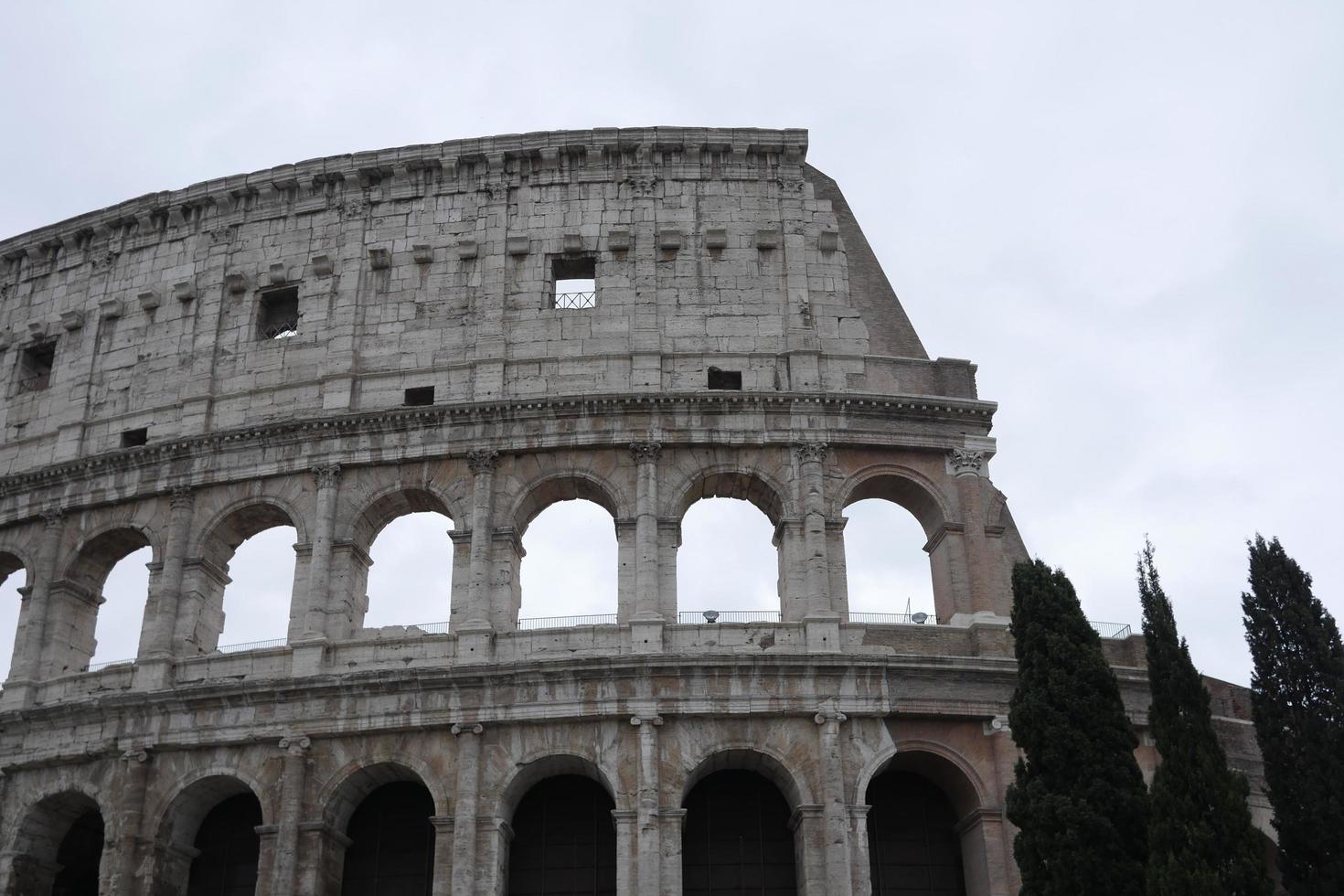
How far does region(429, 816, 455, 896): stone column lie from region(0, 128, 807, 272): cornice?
1175 cm

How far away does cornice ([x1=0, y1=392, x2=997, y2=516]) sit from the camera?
76.3ft

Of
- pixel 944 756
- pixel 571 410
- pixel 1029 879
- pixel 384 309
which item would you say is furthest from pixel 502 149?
pixel 1029 879

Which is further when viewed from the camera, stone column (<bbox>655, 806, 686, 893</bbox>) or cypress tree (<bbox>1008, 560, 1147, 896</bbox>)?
stone column (<bbox>655, 806, 686, 893</bbox>)

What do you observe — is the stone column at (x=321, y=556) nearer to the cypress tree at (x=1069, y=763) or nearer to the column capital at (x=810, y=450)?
the column capital at (x=810, y=450)

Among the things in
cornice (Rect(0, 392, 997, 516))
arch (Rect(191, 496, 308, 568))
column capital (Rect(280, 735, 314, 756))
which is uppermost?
cornice (Rect(0, 392, 997, 516))

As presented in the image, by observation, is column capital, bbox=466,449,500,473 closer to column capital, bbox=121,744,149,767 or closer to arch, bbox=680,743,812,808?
arch, bbox=680,743,812,808

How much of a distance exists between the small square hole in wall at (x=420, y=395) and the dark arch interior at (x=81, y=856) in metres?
8.73

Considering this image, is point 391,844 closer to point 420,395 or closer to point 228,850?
point 228,850

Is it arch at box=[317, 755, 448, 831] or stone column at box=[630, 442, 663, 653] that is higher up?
stone column at box=[630, 442, 663, 653]

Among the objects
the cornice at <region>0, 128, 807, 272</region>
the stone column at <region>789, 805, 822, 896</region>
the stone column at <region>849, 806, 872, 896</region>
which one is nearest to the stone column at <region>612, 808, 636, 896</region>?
the stone column at <region>789, 805, 822, 896</region>

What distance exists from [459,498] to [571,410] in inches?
93.8

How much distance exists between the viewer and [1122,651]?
22125 millimetres

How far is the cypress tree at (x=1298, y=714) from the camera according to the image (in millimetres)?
18141

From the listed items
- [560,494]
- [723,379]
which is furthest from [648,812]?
[723,379]
